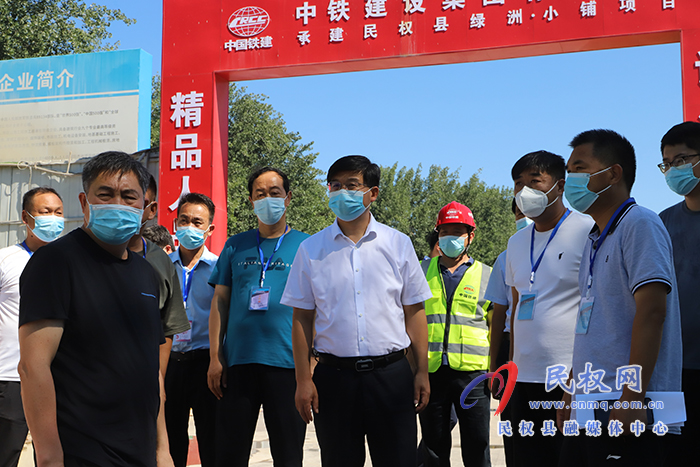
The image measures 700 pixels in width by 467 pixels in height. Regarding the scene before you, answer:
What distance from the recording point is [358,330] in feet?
10.00

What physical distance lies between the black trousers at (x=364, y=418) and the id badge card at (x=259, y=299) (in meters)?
0.80

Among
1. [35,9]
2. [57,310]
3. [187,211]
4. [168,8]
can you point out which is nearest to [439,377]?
[187,211]

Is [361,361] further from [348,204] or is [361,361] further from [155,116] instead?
[155,116]

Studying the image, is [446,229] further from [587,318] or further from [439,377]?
[587,318]

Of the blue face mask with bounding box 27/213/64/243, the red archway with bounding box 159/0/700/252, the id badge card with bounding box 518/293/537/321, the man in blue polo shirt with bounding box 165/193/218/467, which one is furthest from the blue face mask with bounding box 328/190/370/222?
the red archway with bounding box 159/0/700/252

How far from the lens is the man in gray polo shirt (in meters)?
2.23

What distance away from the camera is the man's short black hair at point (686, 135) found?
3.10 meters

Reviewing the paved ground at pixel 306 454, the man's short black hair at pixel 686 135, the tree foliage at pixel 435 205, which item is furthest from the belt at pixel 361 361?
the tree foliage at pixel 435 205

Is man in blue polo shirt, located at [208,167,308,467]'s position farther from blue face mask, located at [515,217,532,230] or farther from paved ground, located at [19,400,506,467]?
paved ground, located at [19,400,506,467]

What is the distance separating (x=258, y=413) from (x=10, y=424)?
1448 millimetres

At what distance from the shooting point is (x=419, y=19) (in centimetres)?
731

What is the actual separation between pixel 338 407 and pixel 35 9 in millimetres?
17658

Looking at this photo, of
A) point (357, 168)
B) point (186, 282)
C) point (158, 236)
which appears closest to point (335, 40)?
point (158, 236)

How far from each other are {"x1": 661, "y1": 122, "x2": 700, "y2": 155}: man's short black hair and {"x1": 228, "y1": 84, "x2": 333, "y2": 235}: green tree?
70.7 ft
